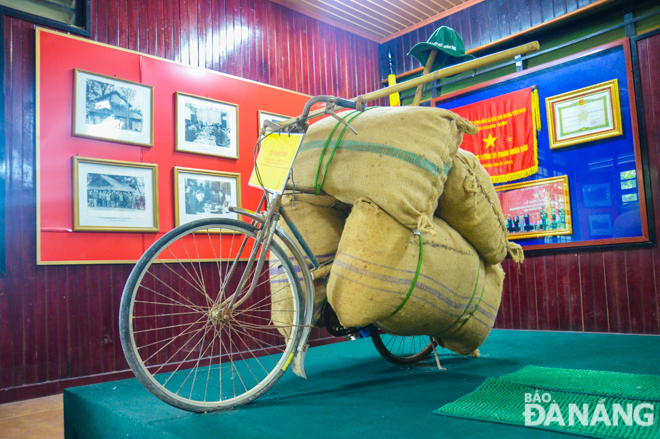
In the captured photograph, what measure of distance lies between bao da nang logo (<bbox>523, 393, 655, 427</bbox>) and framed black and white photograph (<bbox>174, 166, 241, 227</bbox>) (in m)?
2.25

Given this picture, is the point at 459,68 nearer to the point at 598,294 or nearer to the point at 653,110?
the point at 653,110

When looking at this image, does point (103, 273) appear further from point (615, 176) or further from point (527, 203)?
point (615, 176)

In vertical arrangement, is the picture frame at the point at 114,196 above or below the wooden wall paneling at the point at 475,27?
below

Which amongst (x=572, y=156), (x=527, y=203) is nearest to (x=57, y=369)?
(x=527, y=203)

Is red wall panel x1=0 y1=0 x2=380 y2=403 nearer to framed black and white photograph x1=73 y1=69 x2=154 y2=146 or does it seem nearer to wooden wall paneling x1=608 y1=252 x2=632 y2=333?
framed black and white photograph x1=73 y1=69 x2=154 y2=146

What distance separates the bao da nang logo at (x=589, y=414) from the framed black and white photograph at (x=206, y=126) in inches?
105

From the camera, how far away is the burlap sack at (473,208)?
1.74 m

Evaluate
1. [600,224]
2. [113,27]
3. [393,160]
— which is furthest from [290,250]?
Result: [600,224]

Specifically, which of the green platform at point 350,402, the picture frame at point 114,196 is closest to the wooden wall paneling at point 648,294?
the green platform at point 350,402

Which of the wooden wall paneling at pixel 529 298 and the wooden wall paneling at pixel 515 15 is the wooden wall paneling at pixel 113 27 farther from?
the wooden wall paneling at pixel 529 298

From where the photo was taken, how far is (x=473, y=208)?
1789 mm

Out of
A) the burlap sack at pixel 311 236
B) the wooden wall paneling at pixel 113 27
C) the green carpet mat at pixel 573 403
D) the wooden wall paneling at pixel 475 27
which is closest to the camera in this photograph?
the green carpet mat at pixel 573 403

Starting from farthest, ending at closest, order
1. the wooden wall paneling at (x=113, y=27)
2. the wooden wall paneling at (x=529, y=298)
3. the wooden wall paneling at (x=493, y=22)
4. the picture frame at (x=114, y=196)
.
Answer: the wooden wall paneling at (x=493, y=22)
the wooden wall paneling at (x=529, y=298)
the wooden wall paneling at (x=113, y=27)
the picture frame at (x=114, y=196)

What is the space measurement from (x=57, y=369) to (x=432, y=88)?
3.75 metres
